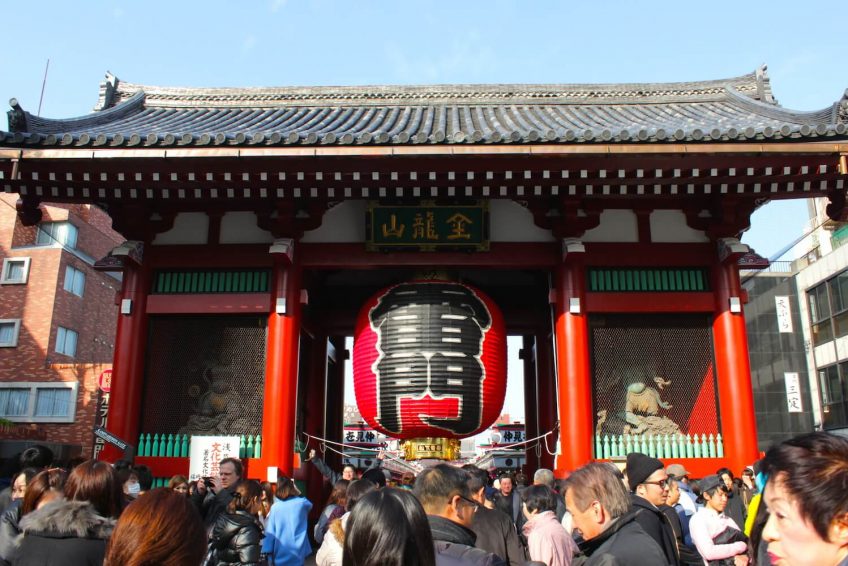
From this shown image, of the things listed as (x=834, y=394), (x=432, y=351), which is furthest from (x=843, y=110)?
(x=834, y=394)

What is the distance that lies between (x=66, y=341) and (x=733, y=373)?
1031 inches

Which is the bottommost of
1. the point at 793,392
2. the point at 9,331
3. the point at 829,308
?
the point at 793,392

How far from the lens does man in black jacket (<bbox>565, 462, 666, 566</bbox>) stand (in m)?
2.75

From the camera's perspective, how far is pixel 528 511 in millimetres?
4820

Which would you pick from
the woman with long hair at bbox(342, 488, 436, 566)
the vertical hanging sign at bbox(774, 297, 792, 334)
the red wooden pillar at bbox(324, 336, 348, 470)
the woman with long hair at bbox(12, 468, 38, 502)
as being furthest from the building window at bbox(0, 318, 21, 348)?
the vertical hanging sign at bbox(774, 297, 792, 334)

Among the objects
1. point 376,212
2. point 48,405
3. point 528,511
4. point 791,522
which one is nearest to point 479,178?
point 376,212

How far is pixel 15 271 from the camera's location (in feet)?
90.1

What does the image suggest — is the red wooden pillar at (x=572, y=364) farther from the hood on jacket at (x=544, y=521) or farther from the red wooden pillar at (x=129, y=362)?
the red wooden pillar at (x=129, y=362)

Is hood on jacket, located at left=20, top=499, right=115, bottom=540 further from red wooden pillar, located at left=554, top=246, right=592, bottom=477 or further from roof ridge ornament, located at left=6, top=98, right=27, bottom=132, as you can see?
roof ridge ornament, located at left=6, top=98, right=27, bottom=132

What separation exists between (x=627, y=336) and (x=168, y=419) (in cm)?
684

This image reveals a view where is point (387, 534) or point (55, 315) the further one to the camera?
point (55, 315)

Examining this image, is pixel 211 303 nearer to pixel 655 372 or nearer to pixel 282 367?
pixel 282 367

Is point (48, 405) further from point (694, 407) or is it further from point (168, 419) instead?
point (694, 407)

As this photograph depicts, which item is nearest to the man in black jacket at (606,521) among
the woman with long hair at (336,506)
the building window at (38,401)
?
the woman with long hair at (336,506)
